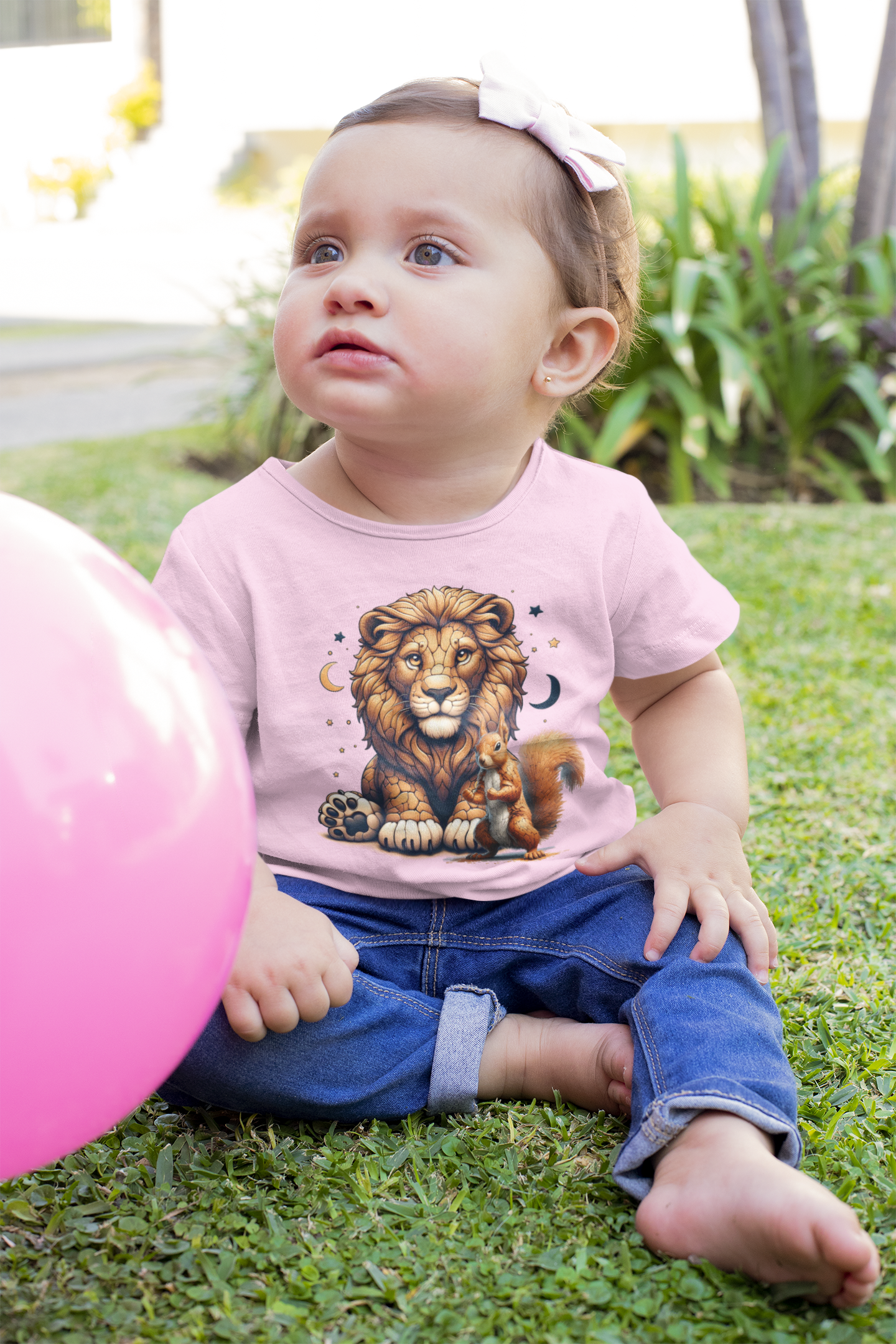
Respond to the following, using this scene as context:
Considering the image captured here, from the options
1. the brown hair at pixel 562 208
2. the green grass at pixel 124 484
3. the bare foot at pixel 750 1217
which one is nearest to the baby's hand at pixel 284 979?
the bare foot at pixel 750 1217

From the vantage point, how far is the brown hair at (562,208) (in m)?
1.53

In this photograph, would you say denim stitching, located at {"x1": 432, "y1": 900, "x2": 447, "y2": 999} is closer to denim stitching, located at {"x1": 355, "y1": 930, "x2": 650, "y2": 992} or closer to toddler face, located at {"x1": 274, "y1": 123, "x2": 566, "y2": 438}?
denim stitching, located at {"x1": 355, "y1": 930, "x2": 650, "y2": 992}

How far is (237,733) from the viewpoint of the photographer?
1152 mm

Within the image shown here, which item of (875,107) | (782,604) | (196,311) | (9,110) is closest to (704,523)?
(782,604)

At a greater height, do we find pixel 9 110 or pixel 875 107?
pixel 875 107

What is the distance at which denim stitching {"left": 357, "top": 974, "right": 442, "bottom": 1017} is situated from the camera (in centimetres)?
143

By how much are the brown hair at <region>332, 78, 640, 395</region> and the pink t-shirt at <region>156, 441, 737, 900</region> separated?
292 mm

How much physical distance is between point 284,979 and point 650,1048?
1.26ft

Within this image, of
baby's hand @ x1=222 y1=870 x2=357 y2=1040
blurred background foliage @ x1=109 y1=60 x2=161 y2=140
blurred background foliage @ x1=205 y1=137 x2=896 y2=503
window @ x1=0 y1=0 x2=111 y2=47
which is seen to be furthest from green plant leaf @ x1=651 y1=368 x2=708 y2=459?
window @ x1=0 y1=0 x2=111 y2=47

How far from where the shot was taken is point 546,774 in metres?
1.60

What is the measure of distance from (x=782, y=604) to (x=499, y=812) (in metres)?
2.10

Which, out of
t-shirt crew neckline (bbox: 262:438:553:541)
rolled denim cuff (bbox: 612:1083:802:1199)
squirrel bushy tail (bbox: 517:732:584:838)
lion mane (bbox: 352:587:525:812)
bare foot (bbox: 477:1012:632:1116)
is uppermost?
t-shirt crew neckline (bbox: 262:438:553:541)

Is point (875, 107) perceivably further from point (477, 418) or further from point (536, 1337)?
point (536, 1337)

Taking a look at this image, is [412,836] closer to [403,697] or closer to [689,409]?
[403,697]
